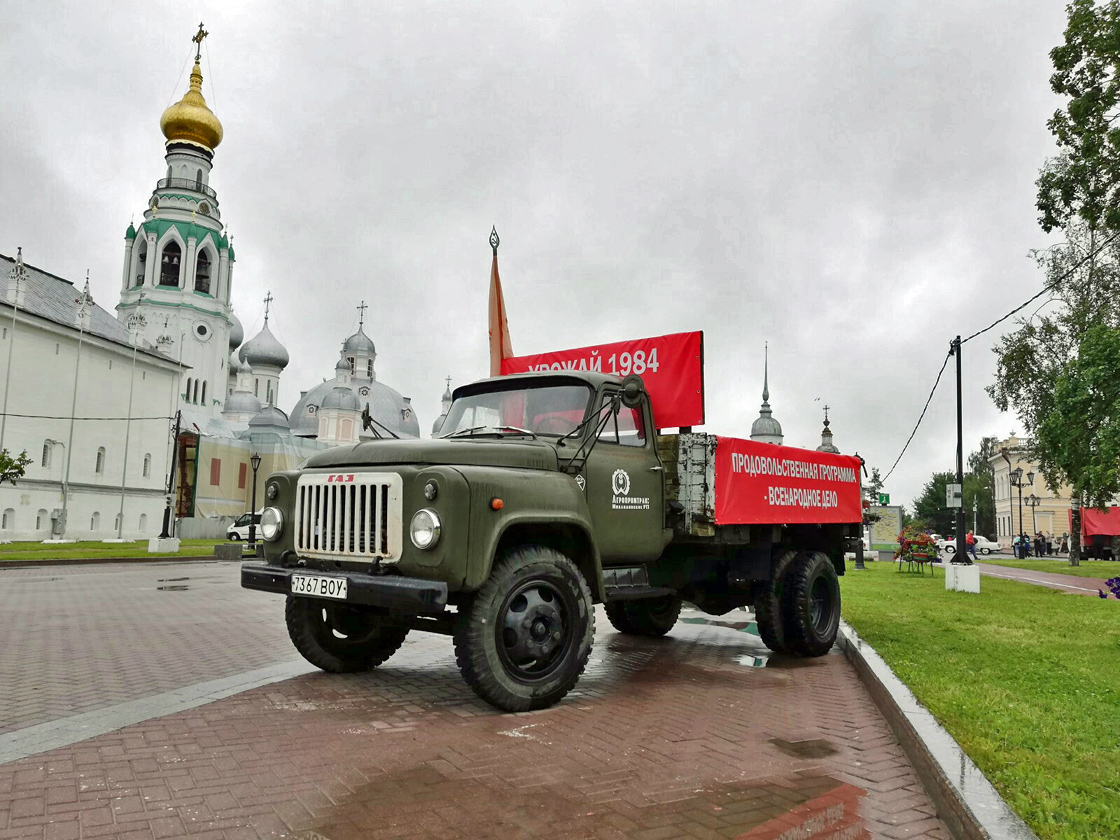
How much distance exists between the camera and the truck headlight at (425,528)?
493cm

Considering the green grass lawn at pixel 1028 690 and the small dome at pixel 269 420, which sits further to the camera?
the small dome at pixel 269 420

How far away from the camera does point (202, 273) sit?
69000 mm

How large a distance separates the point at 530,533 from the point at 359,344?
3271 inches

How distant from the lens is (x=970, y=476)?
3563 inches

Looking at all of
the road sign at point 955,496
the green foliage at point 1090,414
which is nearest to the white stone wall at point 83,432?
the road sign at point 955,496

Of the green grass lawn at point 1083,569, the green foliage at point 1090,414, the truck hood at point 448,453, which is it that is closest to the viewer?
the truck hood at point 448,453

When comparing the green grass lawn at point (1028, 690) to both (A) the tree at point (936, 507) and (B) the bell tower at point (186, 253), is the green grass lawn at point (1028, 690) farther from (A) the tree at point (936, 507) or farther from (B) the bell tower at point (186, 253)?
(A) the tree at point (936, 507)

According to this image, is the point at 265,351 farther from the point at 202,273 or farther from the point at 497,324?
the point at 497,324

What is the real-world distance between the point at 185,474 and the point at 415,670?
55593mm

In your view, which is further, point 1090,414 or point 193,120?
point 193,120

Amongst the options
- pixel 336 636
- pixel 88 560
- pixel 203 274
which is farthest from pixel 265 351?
pixel 336 636

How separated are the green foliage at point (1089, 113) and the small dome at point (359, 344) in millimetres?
74915

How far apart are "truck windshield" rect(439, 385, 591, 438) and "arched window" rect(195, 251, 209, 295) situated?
228 feet

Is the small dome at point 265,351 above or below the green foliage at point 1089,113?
above
